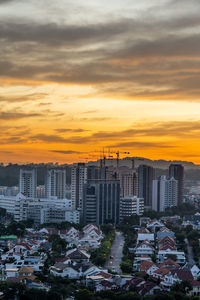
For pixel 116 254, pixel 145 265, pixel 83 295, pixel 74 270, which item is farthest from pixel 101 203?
pixel 83 295

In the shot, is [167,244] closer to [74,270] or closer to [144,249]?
[144,249]

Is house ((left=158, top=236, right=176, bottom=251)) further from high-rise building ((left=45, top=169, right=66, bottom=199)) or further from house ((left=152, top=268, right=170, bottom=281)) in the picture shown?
high-rise building ((left=45, top=169, right=66, bottom=199))

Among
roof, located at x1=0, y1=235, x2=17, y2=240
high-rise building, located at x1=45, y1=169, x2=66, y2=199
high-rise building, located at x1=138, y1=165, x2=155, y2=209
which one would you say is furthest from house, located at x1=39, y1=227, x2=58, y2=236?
high-rise building, located at x1=45, y1=169, x2=66, y2=199

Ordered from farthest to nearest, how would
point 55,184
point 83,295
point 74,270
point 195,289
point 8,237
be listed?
1. point 55,184
2. point 8,237
3. point 74,270
4. point 195,289
5. point 83,295

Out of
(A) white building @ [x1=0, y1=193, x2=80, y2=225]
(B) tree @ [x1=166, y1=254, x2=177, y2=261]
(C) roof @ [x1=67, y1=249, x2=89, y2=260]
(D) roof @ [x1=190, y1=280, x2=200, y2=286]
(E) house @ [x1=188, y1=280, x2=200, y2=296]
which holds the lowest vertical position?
(E) house @ [x1=188, y1=280, x2=200, y2=296]

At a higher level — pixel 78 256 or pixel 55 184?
pixel 55 184

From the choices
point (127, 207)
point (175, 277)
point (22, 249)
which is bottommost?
point (175, 277)

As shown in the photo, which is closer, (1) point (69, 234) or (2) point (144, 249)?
(2) point (144, 249)
